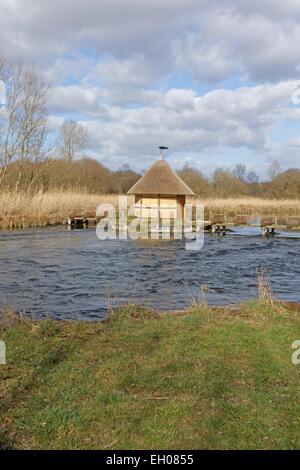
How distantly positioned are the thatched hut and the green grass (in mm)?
22585

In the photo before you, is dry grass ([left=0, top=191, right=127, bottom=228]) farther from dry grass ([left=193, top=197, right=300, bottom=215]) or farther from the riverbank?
dry grass ([left=193, top=197, right=300, bottom=215])

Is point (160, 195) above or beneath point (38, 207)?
above

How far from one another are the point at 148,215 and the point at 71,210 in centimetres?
637

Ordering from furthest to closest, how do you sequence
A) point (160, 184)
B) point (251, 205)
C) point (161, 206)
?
point (251, 205)
point (161, 206)
point (160, 184)

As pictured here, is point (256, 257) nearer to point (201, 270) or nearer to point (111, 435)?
point (201, 270)

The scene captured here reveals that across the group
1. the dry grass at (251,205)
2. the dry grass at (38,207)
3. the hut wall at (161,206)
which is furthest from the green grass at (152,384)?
the dry grass at (251,205)

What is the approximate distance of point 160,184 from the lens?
97.2ft

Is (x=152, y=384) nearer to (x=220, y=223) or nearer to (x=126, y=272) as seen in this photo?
(x=126, y=272)

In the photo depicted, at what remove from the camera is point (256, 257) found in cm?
1889

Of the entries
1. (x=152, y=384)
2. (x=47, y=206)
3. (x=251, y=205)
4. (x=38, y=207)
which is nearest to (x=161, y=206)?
(x=47, y=206)

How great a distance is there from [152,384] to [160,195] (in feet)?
83.4

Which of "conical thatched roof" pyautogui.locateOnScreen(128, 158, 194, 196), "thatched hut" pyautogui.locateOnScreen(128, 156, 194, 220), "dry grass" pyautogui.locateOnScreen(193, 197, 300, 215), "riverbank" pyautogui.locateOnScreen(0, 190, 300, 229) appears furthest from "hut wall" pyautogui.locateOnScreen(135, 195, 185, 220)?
"dry grass" pyautogui.locateOnScreen(193, 197, 300, 215)

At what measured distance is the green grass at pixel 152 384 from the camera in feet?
12.1

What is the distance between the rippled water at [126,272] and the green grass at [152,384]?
261 cm
